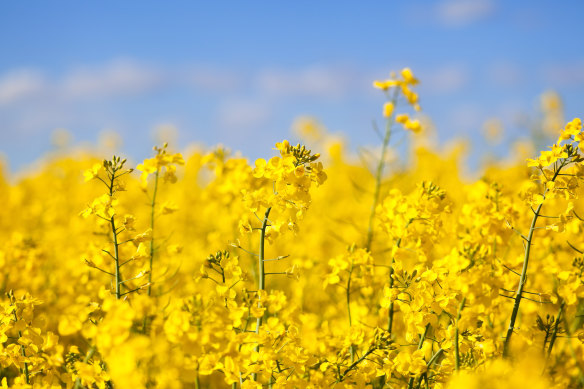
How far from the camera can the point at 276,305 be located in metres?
2.51

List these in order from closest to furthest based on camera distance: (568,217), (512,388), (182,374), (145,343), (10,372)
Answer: (512,388) → (145,343) → (182,374) → (568,217) → (10,372)

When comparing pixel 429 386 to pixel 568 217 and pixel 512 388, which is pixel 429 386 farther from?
pixel 512 388

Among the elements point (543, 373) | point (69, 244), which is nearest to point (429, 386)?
→ point (543, 373)

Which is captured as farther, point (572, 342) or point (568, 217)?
point (572, 342)

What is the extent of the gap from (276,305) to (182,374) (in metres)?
0.50

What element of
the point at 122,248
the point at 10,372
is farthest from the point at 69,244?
the point at 122,248

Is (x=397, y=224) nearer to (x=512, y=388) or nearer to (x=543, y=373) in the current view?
(x=543, y=373)

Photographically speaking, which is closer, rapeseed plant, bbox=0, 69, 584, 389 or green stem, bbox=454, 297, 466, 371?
rapeseed plant, bbox=0, 69, 584, 389

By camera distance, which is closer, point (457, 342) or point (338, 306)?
→ point (457, 342)

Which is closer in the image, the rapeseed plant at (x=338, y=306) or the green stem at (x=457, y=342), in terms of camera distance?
the rapeseed plant at (x=338, y=306)

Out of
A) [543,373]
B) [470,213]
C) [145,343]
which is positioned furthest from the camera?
[470,213]

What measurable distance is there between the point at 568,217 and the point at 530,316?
954 millimetres

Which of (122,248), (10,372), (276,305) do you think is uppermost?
(122,248)

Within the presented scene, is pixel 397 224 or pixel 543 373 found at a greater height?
pixel 397 224
